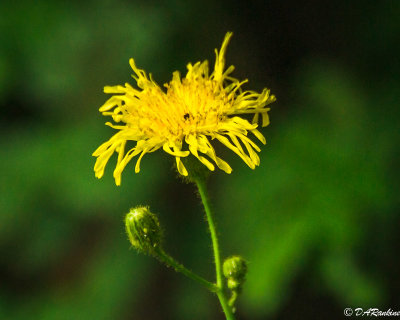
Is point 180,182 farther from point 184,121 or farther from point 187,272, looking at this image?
point 187,272

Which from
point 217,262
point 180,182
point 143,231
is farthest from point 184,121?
point 180,182

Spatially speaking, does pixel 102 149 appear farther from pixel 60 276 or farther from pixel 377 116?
pixel 60 276

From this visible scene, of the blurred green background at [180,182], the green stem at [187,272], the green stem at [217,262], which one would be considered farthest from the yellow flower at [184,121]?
the blurred green background at [180,182]

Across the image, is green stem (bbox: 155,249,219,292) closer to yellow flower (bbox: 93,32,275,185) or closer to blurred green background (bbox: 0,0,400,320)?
yellow flower (bbox: 93,32,275,185)

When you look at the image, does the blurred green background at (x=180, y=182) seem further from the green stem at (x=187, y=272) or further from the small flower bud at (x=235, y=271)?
the green stem at (x=187, y=272)

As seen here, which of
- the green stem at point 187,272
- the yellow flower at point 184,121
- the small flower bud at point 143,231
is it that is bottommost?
the green stem at point 187,272

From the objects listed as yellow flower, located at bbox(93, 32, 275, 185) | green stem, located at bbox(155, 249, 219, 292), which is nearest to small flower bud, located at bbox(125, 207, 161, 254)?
green stem, located at bbox(155, 249, 219, 292)
